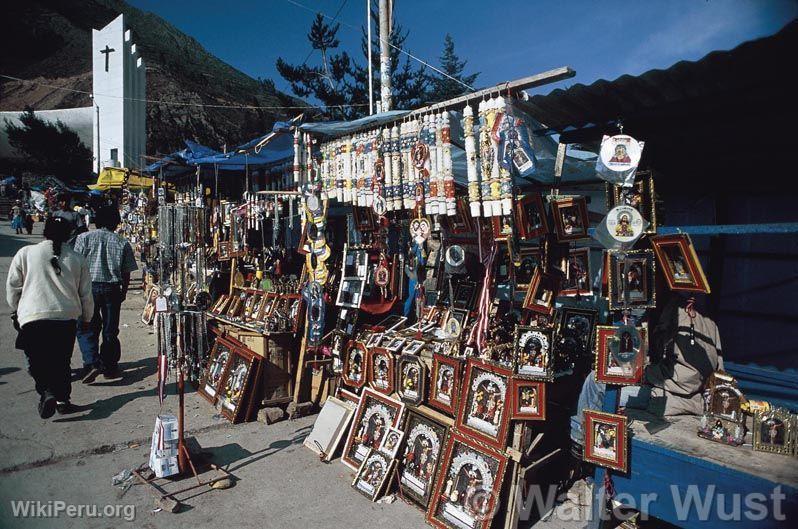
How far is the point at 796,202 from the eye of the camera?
4.04 meters

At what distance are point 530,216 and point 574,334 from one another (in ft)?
3.33

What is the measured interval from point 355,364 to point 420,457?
1.20m

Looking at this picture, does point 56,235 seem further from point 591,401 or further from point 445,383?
point 591,401

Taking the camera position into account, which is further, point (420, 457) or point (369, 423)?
point (369, 423)

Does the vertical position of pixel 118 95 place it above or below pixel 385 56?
above

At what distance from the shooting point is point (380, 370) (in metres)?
4.19

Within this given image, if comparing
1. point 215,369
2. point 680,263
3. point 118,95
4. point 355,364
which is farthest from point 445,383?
point 118,95

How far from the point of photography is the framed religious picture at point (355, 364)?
4.35 metres

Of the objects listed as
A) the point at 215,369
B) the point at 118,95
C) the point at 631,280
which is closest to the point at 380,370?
the point at 631,280

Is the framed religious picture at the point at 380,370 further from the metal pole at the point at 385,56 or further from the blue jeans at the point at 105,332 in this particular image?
the metal pole at the point at 385,56

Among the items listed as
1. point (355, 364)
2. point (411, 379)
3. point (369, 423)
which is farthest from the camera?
point (355, 364)

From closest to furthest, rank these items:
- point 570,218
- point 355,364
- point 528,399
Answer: point 528,399 → point 570,218 → point 355,364

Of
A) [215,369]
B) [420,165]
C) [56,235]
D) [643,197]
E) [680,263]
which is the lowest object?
[215,369]

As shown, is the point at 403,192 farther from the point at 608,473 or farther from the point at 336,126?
the point at 608,473
